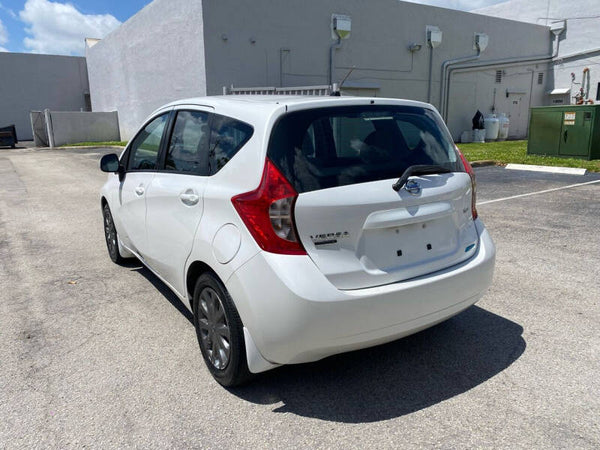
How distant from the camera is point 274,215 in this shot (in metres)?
2.47

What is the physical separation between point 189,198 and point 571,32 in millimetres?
28911

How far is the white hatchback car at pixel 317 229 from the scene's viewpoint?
246cm

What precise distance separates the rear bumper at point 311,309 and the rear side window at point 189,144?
3.04 feet

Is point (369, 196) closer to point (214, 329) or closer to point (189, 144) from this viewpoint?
point (214, 329)

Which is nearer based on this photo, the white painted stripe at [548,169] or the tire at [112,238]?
the tire at [112,238]

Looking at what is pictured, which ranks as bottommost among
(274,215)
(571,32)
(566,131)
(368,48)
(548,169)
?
(548,169)

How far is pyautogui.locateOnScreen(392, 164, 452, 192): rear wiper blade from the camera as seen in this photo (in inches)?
106

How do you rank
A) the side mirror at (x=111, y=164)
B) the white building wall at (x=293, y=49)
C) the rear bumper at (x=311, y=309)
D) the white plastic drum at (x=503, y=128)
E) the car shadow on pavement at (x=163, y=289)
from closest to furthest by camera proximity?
the rear bumper at (x=311, y=309)
the car shadow on pavement at (x=163, y=289)
the side mirror at (x=111, y=164)
the white building wall at (x=293, y=49)
the white plastic drum at (x=503, y=128)

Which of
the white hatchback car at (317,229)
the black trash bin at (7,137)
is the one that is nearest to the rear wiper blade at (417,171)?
the white hatchback car at (317,229)

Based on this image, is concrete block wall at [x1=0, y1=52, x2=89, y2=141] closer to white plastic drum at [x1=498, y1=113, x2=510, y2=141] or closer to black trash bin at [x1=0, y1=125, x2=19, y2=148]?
black trash bin at [x1=0, y1=125, x2=19, y2=148]

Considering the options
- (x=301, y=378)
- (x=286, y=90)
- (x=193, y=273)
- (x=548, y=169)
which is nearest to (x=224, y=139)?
(x=193, y=273)

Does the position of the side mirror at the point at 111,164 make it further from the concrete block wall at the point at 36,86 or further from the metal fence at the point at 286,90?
the concrete block wall at the point at 36,86

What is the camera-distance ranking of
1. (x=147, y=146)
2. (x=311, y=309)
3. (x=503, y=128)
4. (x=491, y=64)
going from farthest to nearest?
(x=503, y=128) → (x=491, y=64) → (x=147, y=146) → (x=311, y=309)

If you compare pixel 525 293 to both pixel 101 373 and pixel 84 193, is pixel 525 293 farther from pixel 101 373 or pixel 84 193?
pixel 84 193
